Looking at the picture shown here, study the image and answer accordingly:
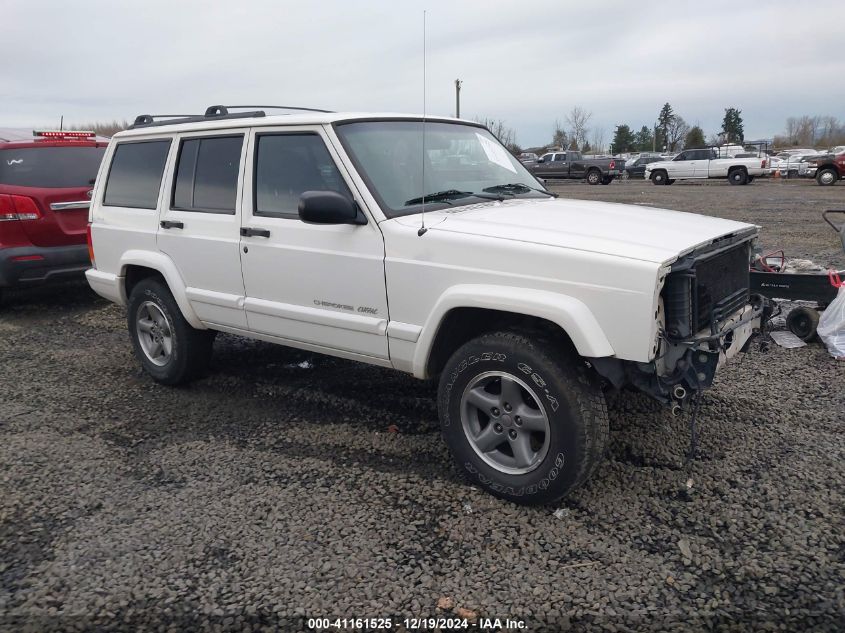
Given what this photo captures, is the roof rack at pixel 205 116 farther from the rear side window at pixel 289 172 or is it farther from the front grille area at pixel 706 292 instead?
the front grille area at pixel 706 292

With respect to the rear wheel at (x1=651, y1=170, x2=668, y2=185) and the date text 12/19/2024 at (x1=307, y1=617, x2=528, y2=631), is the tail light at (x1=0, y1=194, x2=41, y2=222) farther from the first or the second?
the rear wheel at (x1=651, y1=170, x2=668, y2=185)

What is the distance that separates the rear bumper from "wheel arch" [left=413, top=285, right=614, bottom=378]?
538cm

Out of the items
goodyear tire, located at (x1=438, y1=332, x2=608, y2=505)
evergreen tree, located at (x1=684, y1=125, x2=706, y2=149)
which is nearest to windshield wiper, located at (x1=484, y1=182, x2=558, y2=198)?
goodyear tire, located at (x1=438, y1=332, x2=608, y2=505)

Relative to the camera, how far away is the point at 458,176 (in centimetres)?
423

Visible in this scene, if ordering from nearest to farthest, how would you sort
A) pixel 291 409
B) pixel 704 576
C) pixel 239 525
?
pixel 704 576, pixel 239 525, pixel 291 409

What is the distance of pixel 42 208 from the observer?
7.15 meters

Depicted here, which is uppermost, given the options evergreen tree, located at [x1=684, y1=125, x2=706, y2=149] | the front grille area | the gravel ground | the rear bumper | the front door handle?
evergreen tree, located at [x1=684, y1=125, x2=706, y2=149]

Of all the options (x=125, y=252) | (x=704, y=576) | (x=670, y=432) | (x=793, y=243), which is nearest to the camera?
(x=704, y=576)

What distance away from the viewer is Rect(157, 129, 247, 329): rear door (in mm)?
4414

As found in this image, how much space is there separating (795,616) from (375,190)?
277cm

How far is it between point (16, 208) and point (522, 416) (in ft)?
20.5

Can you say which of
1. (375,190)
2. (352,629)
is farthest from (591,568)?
(375,190)

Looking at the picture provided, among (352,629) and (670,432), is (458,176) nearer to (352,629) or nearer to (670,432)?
(670,432)

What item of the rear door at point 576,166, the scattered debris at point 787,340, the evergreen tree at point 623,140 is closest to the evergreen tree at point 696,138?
the evergreen tree at point 623,140
